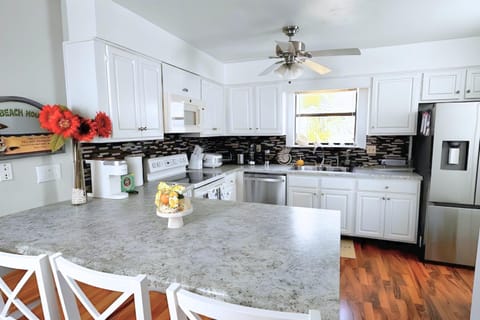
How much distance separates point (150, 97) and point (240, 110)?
1.65m

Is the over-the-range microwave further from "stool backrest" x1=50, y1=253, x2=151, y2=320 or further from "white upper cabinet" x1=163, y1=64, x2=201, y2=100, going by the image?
"stool backrest" x1=50, y1=253, x2=151, y2=320

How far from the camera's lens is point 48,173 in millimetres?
1815

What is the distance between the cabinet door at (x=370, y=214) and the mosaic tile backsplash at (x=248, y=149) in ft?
2.10

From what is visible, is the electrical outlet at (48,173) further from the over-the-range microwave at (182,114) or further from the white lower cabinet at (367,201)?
the white lower cabinet at (367,201)

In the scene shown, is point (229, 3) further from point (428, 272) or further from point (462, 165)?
point (428, 272)

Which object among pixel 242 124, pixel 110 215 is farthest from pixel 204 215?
pixel 242 124

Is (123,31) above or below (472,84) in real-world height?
above

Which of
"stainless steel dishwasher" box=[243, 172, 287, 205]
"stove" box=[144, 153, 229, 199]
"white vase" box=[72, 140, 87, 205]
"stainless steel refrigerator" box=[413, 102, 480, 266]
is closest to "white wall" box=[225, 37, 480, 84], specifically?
"stainless steel refrigerator" box=[413, 102, 480, 266]

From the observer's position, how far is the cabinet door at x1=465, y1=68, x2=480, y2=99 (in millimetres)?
2805

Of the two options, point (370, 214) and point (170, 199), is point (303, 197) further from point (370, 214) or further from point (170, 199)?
point (170, 199)

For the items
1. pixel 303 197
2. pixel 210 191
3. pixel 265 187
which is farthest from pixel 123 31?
pixel 303 197

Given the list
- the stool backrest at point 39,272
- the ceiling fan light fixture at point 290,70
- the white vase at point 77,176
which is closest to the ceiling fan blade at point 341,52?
the ceiling fan light fixture at point 290,70

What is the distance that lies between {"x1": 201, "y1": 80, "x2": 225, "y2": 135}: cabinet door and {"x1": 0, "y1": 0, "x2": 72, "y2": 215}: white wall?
5.27ft

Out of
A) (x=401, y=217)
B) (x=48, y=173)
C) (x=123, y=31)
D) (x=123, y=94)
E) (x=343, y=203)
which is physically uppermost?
(x=123, y=31)
